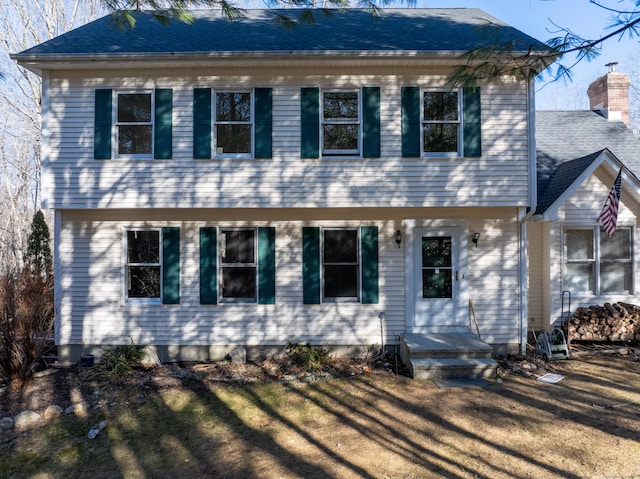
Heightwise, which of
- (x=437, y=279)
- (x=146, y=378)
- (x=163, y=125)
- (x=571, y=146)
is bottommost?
(x=146, y=378)

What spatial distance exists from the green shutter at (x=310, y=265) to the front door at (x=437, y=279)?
1987 mm

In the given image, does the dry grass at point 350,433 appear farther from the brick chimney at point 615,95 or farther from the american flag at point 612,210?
the brick chimney at point 615,95

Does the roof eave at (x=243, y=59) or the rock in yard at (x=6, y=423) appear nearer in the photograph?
the rock in yard at (x=6, y=423)

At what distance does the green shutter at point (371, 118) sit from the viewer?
752 cm

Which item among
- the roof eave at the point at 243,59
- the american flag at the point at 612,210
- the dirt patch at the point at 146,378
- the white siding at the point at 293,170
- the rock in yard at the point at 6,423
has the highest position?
the roof eave at the point at 243,59

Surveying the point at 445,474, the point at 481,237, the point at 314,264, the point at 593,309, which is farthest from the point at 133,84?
the point at 593,309

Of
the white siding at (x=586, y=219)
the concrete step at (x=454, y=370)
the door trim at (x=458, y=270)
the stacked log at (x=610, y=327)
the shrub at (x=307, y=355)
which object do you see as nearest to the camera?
the concrete step at (x=454, y=370)

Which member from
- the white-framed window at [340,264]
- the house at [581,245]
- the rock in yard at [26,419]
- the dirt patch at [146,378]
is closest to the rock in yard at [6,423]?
the rock in yard at [26,419]

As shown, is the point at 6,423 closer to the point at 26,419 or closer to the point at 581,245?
the point at 26,419

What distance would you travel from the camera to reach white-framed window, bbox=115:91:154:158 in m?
7.71

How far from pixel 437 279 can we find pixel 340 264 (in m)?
2.01

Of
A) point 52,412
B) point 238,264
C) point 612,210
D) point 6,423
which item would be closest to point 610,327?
point 612,210

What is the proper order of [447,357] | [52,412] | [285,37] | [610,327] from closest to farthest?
[52,412] → [447,357] → [610,327] → [285,37]

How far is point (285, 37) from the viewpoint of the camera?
27.0 ft
